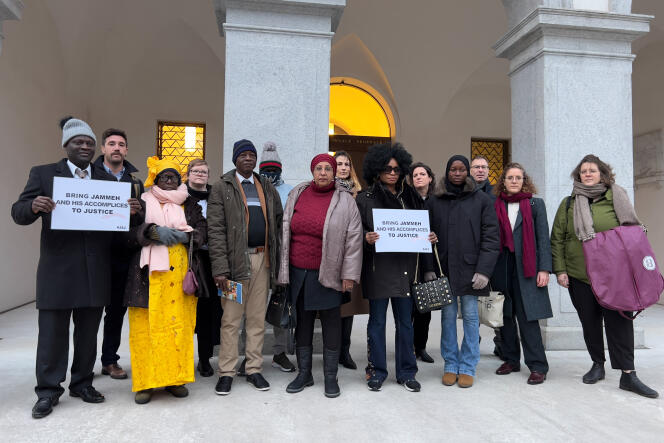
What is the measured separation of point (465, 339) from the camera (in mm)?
3740

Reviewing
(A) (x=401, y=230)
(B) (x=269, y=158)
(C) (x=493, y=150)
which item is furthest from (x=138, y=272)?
(C) (x=493, y=150)

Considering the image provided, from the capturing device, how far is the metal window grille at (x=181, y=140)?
35.7 feet

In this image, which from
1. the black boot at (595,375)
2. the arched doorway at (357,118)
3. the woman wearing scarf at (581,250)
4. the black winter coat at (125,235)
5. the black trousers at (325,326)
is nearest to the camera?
the black winter coat at (125,235)

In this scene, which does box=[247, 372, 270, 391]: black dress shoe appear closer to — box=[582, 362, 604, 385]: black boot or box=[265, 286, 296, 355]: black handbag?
box=[265, 286, 296, 355]: black handbag

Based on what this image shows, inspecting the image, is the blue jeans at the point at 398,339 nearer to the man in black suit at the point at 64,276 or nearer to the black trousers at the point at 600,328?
the black trousers at the point at 600,328

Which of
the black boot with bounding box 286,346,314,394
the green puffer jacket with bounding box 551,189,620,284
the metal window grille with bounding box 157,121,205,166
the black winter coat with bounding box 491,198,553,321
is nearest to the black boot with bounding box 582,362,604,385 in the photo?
the black winter coat with bounding box 491,198,553,321

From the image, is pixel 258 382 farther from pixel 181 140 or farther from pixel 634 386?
pixel 181 140

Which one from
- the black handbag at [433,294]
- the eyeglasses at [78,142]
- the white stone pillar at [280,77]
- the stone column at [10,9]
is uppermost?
the stone column at [10,9]

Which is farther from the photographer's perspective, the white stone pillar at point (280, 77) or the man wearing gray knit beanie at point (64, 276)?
the white stone pillar at point (280, 77)

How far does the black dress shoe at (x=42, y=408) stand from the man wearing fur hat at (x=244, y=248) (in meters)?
1.11

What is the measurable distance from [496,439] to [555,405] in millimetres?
887

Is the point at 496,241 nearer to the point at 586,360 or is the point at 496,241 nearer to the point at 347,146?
the point at 586,360

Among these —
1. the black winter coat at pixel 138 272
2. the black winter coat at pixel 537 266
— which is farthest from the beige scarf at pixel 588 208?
the black winter coat at pixel 138 272

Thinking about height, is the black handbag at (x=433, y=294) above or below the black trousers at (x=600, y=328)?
above
